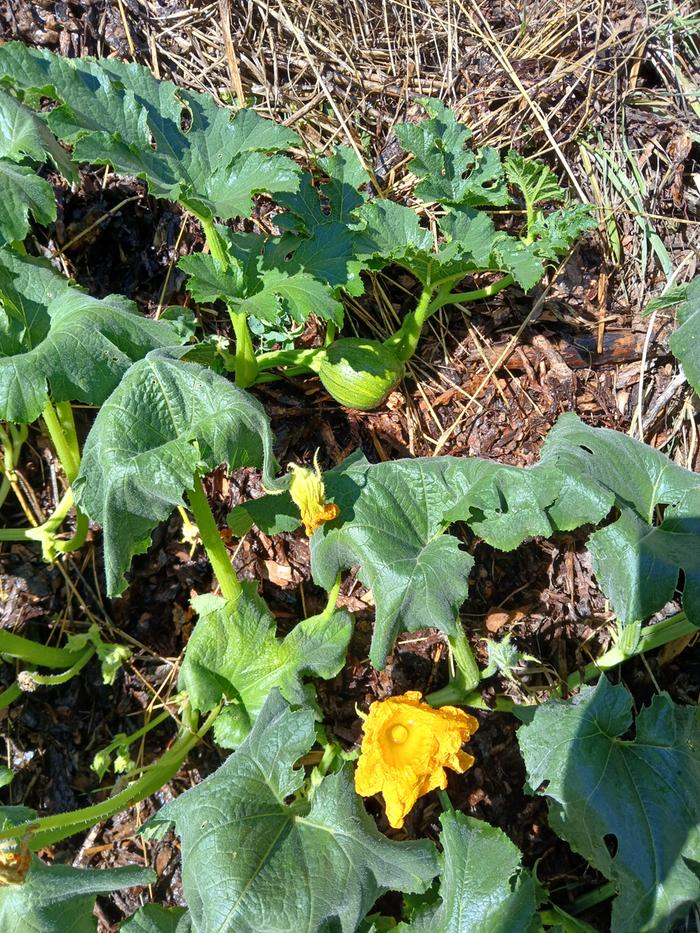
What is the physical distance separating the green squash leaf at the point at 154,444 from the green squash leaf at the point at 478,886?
106cm

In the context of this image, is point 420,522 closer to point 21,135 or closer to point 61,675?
point 61,675

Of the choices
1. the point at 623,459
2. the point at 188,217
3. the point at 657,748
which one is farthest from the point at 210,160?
the point at 657,748

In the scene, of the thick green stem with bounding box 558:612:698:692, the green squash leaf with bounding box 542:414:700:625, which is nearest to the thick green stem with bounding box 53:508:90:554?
the green squash leaf with bounding box 542:414:700:625

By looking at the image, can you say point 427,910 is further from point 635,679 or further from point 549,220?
point 549,220

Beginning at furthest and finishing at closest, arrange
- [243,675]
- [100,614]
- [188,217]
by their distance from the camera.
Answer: [188,217] < [100,614] < [243,675]

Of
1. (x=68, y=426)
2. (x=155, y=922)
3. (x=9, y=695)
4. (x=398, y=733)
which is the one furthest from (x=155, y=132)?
(x=155, y=922)

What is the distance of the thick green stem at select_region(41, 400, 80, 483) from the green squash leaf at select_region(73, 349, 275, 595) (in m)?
0.45

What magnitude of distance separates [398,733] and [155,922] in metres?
0.81

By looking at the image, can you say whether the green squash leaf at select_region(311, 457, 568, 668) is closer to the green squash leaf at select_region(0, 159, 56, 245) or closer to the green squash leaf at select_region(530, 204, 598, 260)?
the green squash leaf at select_region(530, 204, 598, 260)

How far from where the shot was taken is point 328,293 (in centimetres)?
246

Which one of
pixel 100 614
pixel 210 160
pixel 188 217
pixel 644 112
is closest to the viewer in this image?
pixel 210 160

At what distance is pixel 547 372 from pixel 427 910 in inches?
72.4

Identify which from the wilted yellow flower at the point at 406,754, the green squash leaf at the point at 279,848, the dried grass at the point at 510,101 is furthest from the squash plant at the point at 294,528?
the dried grass at the point at 510,101

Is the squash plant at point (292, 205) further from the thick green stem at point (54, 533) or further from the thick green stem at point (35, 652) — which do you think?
the thick green stem at point (35, 652)
